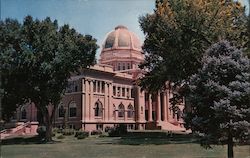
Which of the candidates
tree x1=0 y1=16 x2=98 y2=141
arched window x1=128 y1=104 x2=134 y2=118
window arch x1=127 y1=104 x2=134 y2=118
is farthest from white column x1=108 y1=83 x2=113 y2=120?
tree x1=0 y1=16 x2=98 y2=141

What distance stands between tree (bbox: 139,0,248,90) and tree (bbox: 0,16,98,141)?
21.4ft

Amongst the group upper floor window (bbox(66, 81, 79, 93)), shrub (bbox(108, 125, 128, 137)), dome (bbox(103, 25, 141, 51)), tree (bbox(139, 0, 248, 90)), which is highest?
dome (bbox(103, 25, 141, 51))

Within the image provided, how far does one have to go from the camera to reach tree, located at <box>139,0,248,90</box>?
99.3 feet

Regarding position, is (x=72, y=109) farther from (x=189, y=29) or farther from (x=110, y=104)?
(x=189, y=29)

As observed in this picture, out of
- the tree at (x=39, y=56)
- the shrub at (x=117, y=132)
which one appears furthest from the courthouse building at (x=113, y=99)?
the tree at (x=39, y=56)

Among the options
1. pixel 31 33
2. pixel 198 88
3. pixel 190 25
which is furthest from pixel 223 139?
pixel 31 33

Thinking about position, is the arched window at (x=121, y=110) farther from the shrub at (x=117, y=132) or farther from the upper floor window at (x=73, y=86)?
the shrub at (x=117, y=132)

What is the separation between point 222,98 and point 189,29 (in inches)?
687

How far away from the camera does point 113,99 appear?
197ft

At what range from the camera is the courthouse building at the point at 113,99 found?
Result: 5431 centimetres

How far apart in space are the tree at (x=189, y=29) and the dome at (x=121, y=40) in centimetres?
3858

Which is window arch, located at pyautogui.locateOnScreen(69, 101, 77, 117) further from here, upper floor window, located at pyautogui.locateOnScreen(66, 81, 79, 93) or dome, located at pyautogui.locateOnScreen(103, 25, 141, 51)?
dome, located at pyautogui.locateOnScreen(103, 25, 141, 51)

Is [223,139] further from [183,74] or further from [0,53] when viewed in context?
[0,53]

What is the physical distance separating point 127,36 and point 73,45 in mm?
39772
